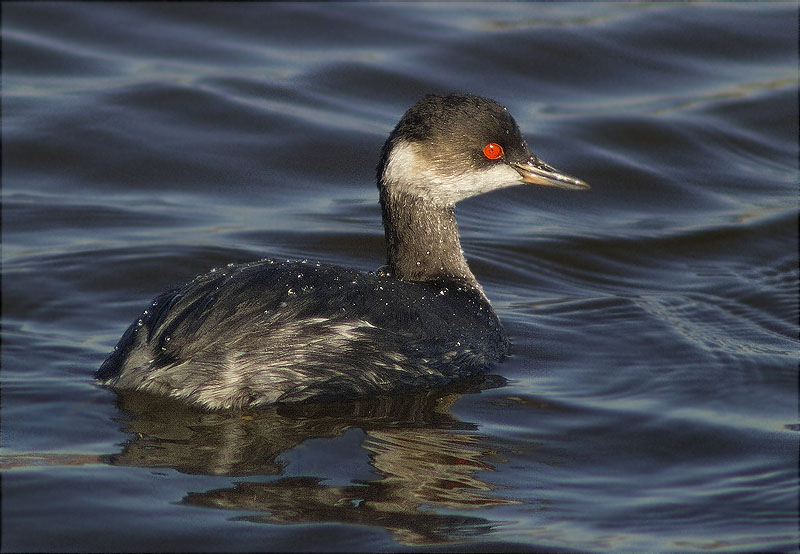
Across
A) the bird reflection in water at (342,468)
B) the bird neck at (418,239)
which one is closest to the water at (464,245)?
the bird reflection in water at (342,468)

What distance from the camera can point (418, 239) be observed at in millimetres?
7133

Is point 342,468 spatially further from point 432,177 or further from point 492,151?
point 492,151

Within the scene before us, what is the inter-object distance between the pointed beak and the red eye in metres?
0.12

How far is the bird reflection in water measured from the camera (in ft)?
16.6

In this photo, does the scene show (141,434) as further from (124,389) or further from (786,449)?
(786,449)

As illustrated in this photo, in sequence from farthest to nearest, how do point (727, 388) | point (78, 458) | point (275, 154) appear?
1. point (275, 154)
2. point (727, 388)
3. point (78, 458)

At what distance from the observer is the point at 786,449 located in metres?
5.83

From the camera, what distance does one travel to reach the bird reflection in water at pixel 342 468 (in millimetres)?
5062

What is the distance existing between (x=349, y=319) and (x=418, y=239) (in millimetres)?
1188

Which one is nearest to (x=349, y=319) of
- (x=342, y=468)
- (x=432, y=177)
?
(x=342, y=468)

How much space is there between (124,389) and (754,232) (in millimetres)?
4939

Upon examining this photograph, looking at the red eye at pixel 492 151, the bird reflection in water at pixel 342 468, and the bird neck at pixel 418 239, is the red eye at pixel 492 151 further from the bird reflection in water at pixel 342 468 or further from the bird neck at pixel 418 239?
the bird reflection in water at pixel 342 468

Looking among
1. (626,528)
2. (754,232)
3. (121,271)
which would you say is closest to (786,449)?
(626,528)

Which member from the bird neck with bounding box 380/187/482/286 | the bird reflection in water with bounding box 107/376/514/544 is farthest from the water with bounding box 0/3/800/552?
the bird neck with bounding box 380/187/482/286
